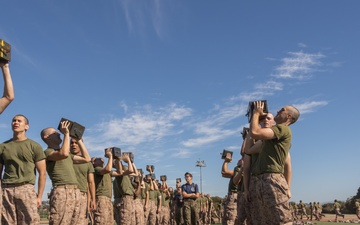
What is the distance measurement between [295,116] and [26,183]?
375 cm

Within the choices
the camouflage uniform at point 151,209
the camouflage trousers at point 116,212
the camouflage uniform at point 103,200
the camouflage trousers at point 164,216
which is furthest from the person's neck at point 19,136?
the camouflage trousers at point 164,216

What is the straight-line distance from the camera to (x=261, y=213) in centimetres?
523

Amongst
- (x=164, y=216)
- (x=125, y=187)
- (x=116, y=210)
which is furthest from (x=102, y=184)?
(x=164, y=216)

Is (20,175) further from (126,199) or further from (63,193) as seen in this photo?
(126,199)

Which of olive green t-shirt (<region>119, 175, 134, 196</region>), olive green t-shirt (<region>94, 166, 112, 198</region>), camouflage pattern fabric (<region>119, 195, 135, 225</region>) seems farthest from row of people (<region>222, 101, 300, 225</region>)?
olive green t-shirt (<region>119, 175, 134, 196</region>)

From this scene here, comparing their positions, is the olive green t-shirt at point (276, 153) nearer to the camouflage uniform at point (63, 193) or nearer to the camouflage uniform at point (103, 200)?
the camouflage uniform at point (63, 193)

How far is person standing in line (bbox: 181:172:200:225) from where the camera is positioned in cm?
1436

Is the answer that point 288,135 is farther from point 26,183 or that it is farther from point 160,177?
point 160,177

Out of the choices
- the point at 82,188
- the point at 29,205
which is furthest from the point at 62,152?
the point at 82,188

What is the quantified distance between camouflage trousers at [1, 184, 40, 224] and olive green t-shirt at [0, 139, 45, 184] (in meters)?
0.13

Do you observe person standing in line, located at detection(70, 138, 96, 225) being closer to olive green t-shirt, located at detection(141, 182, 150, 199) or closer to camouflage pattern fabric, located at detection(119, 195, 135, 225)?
camouflage pattern fabric, located at detection(119, 195, 135, 225)

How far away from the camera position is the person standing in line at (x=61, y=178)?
6309mm

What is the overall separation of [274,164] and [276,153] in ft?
0.50

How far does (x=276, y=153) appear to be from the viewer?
5324 mm
